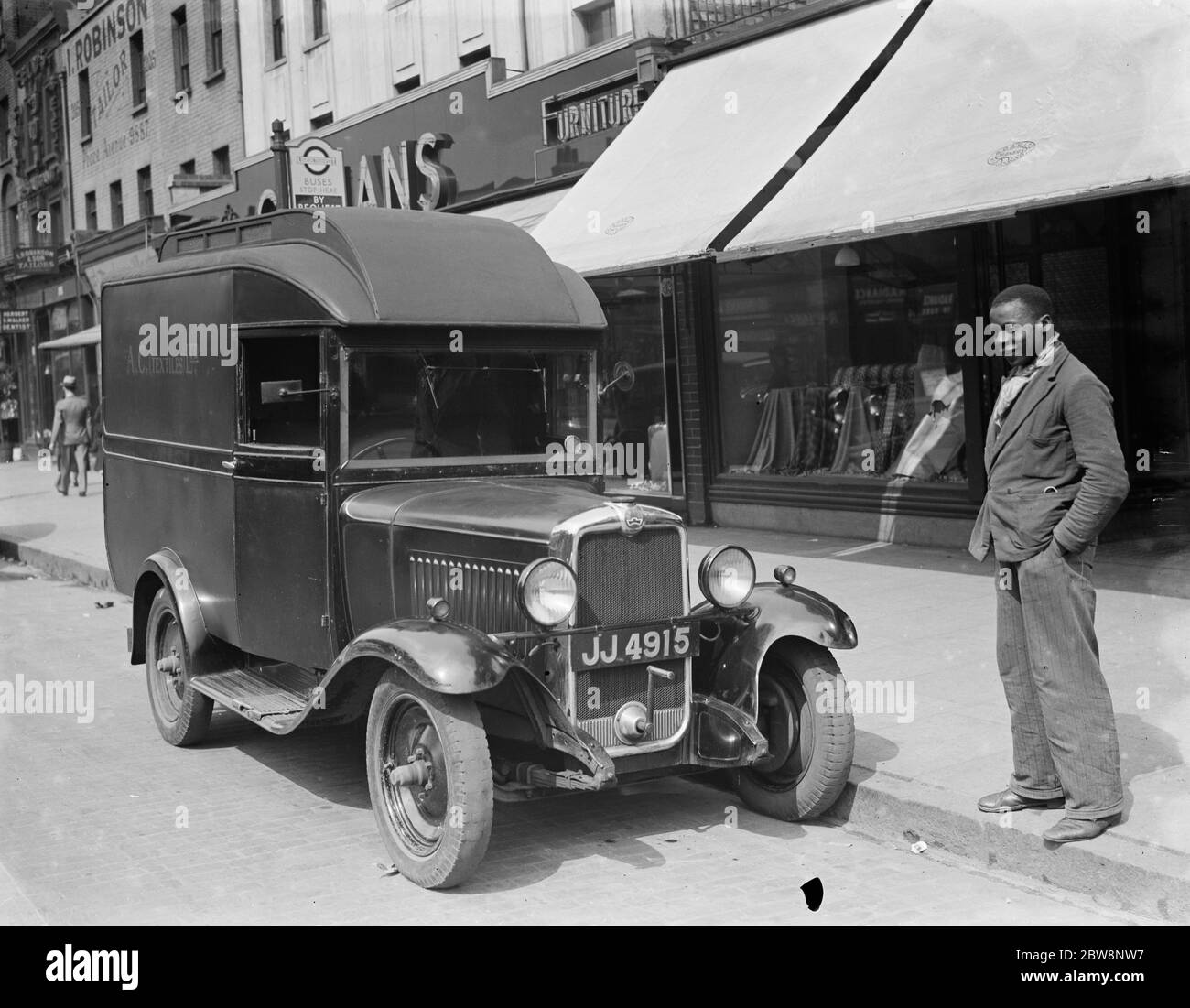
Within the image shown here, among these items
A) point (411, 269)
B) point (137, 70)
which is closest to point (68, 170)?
point (137, 70)

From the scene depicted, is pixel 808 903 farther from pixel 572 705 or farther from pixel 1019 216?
pixel 1019 216

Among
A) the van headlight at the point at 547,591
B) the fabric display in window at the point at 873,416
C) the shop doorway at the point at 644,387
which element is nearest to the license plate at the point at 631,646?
the van headlight at the point at 547,591

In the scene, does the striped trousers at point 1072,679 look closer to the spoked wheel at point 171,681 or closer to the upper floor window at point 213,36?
the spoked wheel at point 171,681

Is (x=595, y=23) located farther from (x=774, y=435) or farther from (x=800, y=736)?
(x=800, y=736)

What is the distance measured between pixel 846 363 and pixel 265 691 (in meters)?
7.69

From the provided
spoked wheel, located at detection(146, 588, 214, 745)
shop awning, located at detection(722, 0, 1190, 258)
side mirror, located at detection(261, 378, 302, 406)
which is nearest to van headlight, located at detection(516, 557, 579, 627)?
side mirror, located at detection(261, 378, 302, 406)

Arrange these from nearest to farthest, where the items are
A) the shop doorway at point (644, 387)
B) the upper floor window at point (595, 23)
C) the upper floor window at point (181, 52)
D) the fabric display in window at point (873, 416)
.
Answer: the fabric display in window at point (873, 416) < the shop doorway at point (644, 387) < the upper floor window at point (595, 23) < the upper floor window at point (181, 52)

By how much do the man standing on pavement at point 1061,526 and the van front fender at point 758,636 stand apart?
0.77 meters

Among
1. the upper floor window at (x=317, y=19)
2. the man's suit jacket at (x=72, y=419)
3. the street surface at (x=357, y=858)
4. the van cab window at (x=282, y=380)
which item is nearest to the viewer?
the street surface at (x=357, y=858)

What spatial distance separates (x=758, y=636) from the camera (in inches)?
214

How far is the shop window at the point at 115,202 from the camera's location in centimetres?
3066
